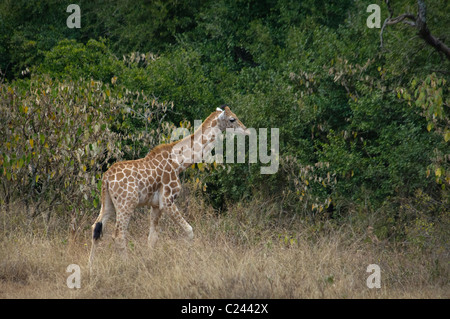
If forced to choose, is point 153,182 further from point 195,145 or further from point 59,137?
A: point 59,137

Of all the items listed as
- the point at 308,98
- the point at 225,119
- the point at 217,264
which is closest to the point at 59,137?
the point at 225,119

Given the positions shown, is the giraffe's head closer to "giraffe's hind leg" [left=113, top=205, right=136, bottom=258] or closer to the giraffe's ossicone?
the giraffe's ossicone

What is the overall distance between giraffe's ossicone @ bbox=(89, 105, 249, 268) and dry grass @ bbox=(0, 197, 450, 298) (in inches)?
13.4

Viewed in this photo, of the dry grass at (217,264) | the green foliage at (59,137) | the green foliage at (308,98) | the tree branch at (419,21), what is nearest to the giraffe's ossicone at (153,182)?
the dry grass at (217,264)

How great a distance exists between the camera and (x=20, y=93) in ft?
34.2

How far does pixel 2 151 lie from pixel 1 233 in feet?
4.13

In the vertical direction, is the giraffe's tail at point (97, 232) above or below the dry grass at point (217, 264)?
above

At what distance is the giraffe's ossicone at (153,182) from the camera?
27.9 ft

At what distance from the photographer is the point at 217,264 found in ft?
24.5

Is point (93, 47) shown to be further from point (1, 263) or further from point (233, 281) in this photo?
point (233, 281)

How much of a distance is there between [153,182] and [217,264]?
1881 mm

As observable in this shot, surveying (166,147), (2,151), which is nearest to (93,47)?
(2,151)

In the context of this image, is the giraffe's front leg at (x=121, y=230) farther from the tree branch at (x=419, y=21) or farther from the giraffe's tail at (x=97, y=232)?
the tree branch at (x=419, y=21)

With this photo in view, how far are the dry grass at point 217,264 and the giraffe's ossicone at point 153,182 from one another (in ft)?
1.11
